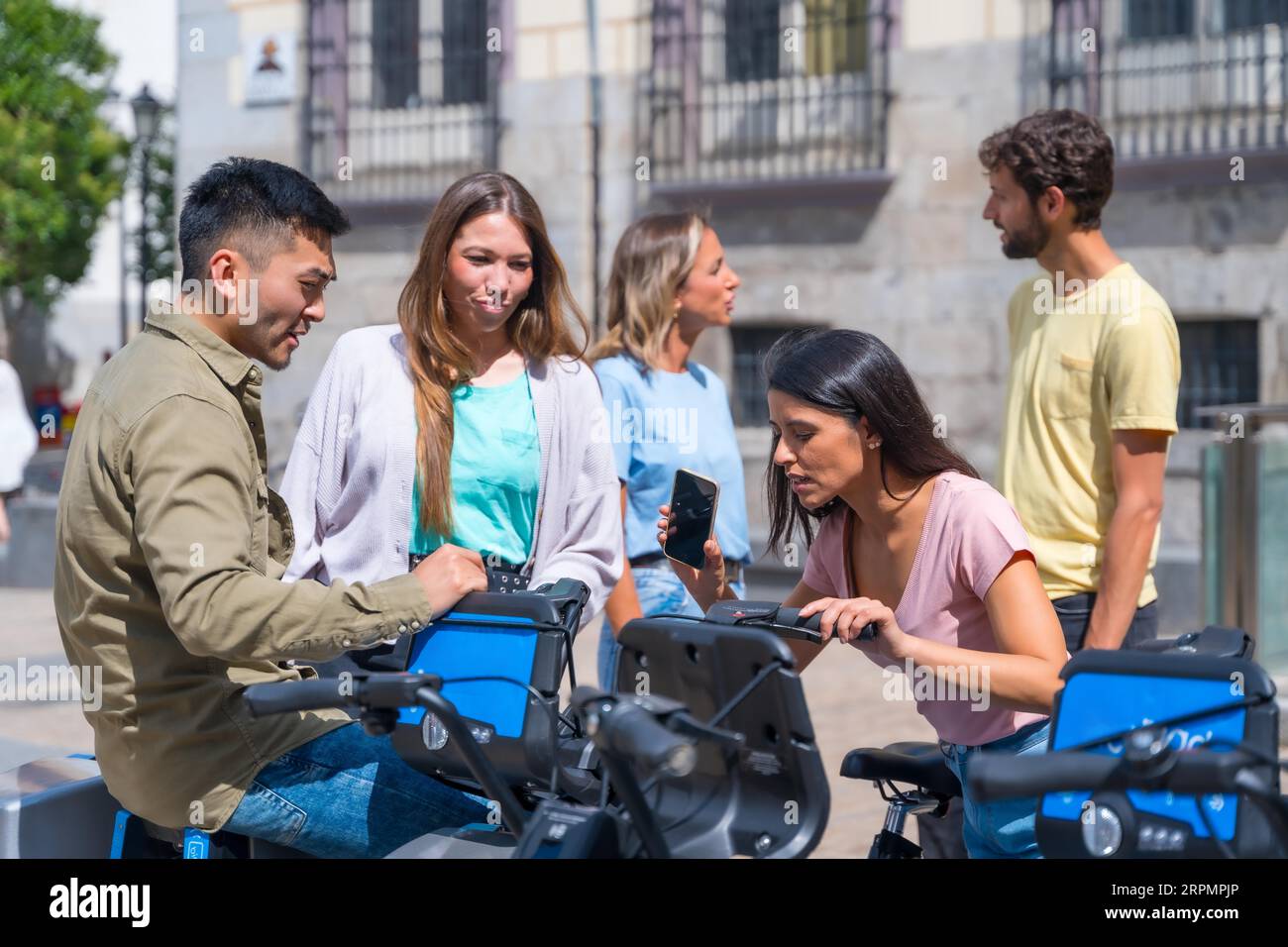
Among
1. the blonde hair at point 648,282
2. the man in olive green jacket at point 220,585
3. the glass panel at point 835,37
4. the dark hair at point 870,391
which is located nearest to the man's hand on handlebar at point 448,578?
the man in olive green jacket at point 220,585

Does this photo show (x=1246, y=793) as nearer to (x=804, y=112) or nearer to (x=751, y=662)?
(x=751, y=662)

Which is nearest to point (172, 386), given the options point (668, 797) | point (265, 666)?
point (265, 666)

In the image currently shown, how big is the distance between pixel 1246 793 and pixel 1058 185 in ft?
7.94

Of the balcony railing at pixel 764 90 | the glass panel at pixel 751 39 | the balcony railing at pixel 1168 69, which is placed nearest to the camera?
the balcony railing at pixel 1168 69

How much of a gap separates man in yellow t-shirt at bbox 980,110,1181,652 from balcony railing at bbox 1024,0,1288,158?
630cm

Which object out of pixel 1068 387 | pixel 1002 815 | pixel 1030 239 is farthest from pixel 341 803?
pixel 1030 239

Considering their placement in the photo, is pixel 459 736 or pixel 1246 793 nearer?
pixel 1246 793

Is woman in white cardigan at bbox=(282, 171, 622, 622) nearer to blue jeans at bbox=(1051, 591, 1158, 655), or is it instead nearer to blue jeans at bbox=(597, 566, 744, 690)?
blue jeans at bbox=(597, 566, 744, 690)

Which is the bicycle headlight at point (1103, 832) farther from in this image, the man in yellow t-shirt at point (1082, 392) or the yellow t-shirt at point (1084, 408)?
the yellow t-shirt at point (1084, 408)

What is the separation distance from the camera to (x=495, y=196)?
353 cm

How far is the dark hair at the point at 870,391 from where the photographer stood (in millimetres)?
2762

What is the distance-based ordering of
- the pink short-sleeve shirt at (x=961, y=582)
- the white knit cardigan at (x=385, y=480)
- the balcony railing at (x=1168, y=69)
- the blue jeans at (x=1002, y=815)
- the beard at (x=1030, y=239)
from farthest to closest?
1. the balcony railing at (x=1168, y=69)
2. the beard at (x=1030, y=239)
3. the white knit cardigan at (x=385, y=480)
4. the pink short-sleeve shirt at (x=961, y=582)
5. the blue jeans at (x=1002, y=815)

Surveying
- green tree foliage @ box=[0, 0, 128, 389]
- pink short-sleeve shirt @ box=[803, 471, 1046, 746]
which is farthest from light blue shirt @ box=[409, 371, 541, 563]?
green tree foliage @ box=[0, 0, 128, 389]

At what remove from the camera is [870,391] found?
277cm
